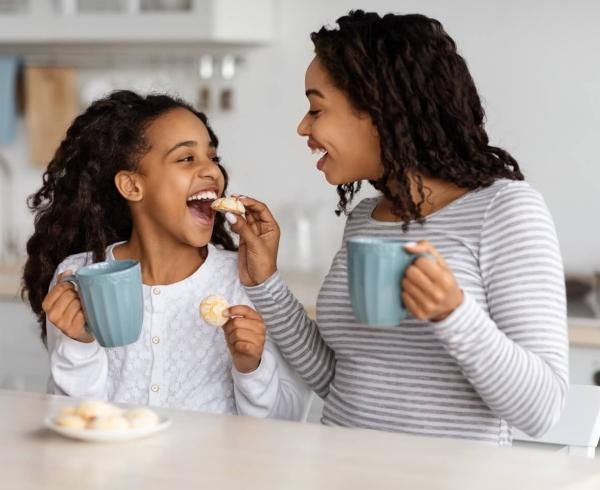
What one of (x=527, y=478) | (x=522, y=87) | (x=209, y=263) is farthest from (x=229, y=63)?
(x=527, y=478)

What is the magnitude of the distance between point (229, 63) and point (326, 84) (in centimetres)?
203

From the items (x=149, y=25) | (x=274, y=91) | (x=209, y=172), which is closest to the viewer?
(x=209, y=172)

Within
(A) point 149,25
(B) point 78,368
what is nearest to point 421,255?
(B) point 78,368

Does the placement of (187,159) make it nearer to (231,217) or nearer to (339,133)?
(231,217)

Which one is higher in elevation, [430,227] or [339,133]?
[339,133]

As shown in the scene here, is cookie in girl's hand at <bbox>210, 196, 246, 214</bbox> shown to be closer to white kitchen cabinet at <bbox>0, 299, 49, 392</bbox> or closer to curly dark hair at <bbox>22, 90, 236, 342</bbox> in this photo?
curly dark hair at <bbox>22, 90, 236, 342</bbox>

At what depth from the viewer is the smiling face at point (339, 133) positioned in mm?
1706

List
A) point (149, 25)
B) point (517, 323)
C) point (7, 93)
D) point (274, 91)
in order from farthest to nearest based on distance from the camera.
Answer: point (7, 93) → point (274, 91) → point (149, 25) → point (517, 323)

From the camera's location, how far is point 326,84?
172 centimetres

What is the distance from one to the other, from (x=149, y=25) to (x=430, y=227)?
1984mm

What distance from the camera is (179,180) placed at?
6.70 ft

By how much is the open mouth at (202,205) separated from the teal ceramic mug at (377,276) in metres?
0.69

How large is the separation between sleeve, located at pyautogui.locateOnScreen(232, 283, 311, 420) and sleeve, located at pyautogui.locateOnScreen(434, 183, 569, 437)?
402mm

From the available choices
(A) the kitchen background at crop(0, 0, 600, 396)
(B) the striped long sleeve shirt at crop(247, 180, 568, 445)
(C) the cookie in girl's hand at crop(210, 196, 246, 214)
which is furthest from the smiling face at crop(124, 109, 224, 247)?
(A) the kitchen background at crop(0, 0, 600, 396)
